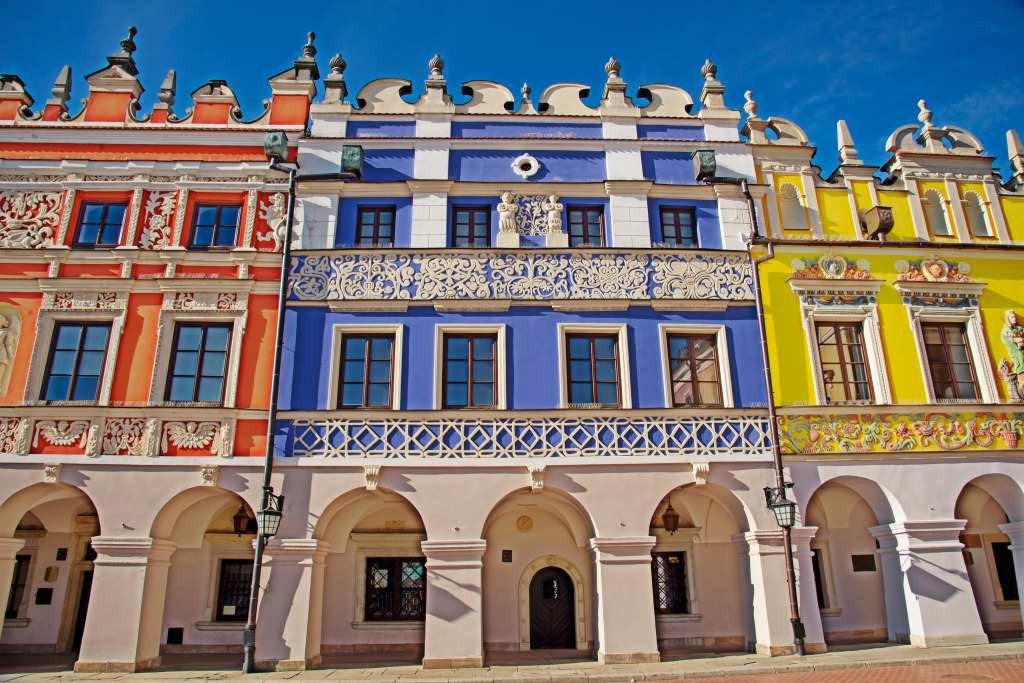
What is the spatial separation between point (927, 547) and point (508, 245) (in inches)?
393

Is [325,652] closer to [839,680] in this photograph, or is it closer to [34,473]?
[34,473]

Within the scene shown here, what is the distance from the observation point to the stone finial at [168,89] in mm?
15156

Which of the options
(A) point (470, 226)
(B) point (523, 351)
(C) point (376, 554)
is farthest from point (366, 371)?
(C) point (376, 554)

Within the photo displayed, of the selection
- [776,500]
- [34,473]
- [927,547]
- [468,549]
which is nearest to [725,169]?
[776,500]

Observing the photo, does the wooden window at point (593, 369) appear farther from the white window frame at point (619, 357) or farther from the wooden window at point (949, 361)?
the wooden window at point (949, 361)

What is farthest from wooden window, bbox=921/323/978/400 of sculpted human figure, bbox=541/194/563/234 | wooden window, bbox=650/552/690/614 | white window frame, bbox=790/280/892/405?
sculpted human figure, bbox=541/194/563/234

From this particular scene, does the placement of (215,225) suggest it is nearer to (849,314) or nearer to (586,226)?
(586,226)

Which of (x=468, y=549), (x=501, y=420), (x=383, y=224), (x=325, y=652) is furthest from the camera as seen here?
(x=383, y=224)

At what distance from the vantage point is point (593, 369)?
13.3 metres

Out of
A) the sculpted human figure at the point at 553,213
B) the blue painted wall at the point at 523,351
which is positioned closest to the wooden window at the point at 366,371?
the blue painted wall at the point at 523,351

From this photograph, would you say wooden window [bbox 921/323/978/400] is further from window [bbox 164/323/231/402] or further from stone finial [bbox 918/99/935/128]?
window [bbox 164/323/231/402]

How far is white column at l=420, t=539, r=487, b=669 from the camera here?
11414 mm

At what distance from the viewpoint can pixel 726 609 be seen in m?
13.8

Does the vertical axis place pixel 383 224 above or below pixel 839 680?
above
